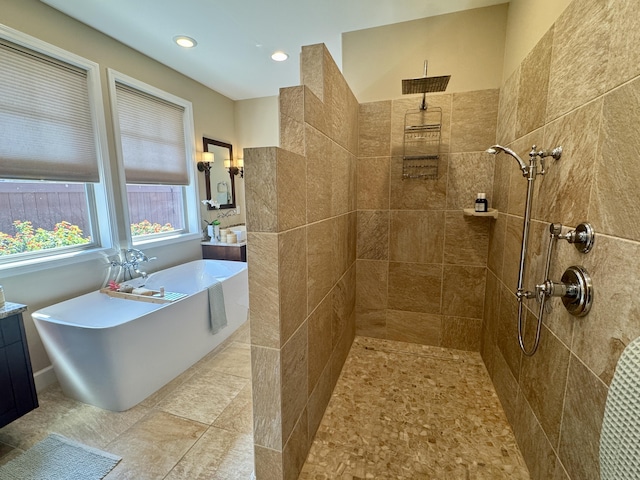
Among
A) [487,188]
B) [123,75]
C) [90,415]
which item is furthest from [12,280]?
[487,188]

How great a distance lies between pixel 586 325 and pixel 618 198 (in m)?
0.45

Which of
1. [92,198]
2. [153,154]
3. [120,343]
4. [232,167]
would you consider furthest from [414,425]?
[232,167]

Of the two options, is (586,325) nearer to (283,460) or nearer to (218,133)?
(283,460)

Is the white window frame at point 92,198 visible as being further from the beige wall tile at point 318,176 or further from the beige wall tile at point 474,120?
the beige wall tile at point 474,120

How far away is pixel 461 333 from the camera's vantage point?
96.7 inches

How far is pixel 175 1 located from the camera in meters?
2.12

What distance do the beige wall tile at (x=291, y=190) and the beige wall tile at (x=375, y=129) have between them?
131 centimetres

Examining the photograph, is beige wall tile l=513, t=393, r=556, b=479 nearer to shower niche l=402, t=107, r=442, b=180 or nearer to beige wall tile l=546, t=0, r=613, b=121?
beige wall tile l=546, t=0, r=613, b=121

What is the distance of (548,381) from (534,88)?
4.80ft

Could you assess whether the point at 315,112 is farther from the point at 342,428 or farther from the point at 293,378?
the point at 342,428

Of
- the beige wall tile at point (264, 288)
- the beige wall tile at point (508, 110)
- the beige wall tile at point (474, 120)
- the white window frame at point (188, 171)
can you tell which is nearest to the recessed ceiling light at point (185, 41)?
the white window frame at point (188, 171)

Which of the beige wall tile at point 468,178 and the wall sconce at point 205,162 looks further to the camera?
the wall sconce at point 205,162

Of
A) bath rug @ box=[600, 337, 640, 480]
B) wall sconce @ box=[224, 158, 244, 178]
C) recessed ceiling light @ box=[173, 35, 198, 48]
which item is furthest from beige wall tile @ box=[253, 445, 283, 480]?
wall sconce @ box=[224, 158, 244, 178]

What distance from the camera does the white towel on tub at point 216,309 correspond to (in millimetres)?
2562
